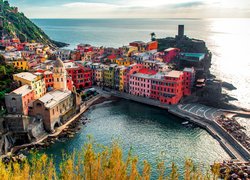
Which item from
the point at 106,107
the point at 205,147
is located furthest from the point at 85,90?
the point at 205,147

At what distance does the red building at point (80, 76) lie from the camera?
85.7m

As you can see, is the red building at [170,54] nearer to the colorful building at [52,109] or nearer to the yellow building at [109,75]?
the yellow building at [109,75]

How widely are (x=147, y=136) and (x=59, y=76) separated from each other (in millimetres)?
27513

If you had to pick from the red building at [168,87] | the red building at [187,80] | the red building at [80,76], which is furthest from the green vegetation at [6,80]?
the red building at [187,80]

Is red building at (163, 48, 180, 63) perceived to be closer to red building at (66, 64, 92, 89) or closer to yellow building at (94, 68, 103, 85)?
yellow building at (94, 68, 103, 85)

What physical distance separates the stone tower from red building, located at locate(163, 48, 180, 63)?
53744mm

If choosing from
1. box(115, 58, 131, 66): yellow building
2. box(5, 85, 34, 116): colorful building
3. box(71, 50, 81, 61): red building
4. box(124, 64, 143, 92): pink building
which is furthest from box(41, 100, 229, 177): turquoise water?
box(71, 50, 81, 61): red building

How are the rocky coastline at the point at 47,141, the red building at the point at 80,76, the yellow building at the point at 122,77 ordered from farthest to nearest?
the red building at the point at 80,76 < the yellow building at the point at 122,77 < the rocky coastline at the point at 47,141

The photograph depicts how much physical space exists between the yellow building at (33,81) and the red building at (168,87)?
30.9 metres

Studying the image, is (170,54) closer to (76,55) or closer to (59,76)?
(76,55)

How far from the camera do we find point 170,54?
372 feet

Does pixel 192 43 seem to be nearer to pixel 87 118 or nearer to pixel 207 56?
pixel 207 56

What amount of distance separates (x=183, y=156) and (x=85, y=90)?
44.5m

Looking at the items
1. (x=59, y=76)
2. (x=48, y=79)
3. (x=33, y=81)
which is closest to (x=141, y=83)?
(x=59, y=76)
